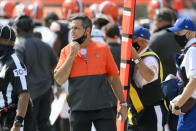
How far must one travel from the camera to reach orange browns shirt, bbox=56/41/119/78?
Result: 5.39 metres

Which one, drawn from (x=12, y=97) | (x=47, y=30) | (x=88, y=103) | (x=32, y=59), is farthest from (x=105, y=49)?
(x=47, y=30)

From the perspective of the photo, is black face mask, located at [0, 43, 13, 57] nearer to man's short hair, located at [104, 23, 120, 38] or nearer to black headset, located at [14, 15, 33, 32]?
black headset, located at [14, 15, 33, 32]

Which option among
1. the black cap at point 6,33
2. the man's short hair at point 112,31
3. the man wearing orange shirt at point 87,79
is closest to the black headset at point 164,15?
the man's short hair at point 112,31

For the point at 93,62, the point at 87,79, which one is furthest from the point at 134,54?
the point at 87,79

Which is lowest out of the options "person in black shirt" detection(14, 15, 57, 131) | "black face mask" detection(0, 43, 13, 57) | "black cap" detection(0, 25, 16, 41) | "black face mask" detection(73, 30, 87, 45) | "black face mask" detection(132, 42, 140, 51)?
"person in black shirt" detection(14, 15, 57, 131)

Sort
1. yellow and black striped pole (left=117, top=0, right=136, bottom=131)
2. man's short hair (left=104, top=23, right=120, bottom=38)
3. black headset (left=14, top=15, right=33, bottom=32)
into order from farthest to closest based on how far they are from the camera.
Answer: black headset (left=14, top=15, right=33, bottom=32) → man's short hair (left=104, top=23, right=120, bottom=38) → yellow and black striped pole (left=117, top=0, right=136, bottom=131)

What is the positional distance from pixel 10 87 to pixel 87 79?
84 centimetres

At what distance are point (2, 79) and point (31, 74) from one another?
2610 millimetres

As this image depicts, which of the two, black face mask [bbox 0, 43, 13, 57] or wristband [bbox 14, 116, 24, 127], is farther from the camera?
black face mask [bbox 0, 43, 13, 57]

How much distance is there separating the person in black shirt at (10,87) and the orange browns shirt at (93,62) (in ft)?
1.45

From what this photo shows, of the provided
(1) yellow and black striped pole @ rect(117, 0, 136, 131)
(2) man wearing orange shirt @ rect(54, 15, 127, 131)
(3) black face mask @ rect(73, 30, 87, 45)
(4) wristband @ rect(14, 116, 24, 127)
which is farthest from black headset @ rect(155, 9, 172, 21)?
(4) wristband @ rect(14, 116, 24, 127)

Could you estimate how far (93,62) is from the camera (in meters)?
5.42

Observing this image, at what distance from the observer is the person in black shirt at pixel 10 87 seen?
5.29 m

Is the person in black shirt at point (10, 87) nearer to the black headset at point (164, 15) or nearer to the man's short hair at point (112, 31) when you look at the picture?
the man's short hair at point (112, 31)
